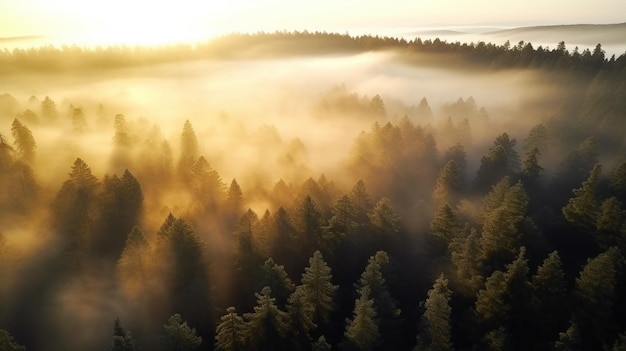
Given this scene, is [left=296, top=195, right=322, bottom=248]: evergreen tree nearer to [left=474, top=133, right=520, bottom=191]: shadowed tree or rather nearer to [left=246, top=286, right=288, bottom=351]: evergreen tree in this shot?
[left=246, top=286, right=288, bottom=351]: evergreen tree

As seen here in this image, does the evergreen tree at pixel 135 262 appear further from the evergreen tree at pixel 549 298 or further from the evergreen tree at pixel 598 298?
the evergreen tree at pixel 598 298

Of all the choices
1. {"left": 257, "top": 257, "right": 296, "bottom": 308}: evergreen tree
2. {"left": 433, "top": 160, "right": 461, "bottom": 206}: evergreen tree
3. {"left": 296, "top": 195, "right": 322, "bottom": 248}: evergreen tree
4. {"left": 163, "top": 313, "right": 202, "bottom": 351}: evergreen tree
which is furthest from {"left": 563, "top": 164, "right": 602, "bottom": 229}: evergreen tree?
{"left": 163, "top": 313, "right": 202, "bottom": 351}: evergreen tree

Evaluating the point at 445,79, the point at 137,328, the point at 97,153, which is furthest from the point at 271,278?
the point at 445,79

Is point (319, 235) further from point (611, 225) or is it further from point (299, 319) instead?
point (611, 225)

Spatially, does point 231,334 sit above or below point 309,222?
below

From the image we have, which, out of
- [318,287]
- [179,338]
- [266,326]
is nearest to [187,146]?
[318,287]
